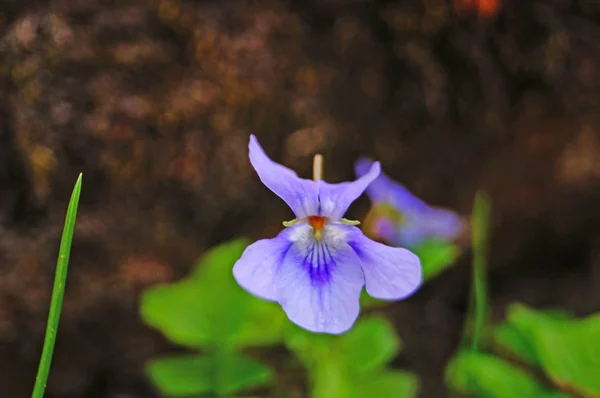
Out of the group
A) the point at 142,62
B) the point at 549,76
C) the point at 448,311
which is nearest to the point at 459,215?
the point at 448,311

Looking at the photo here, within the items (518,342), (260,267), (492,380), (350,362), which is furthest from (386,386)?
(260,267)

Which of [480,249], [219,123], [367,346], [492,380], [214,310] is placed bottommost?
[492,380]

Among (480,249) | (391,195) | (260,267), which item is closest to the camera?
(260,267)

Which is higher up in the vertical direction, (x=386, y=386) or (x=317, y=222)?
(x=317, y=222)

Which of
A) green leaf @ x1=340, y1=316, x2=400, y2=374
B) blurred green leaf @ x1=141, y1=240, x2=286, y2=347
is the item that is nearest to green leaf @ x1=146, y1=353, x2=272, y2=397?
blurred green leaf @ x1=141, y1=240, x2=286, y2=347

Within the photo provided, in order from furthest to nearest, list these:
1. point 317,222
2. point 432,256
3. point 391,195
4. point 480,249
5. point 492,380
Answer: point 480,249 → point 391,195 → point 432,256 → point 492,380 → point 317,222

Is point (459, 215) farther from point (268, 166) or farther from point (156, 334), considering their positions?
point (268, 166)

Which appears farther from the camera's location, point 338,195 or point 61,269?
point 338,195

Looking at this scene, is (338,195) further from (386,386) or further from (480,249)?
(480,249)
